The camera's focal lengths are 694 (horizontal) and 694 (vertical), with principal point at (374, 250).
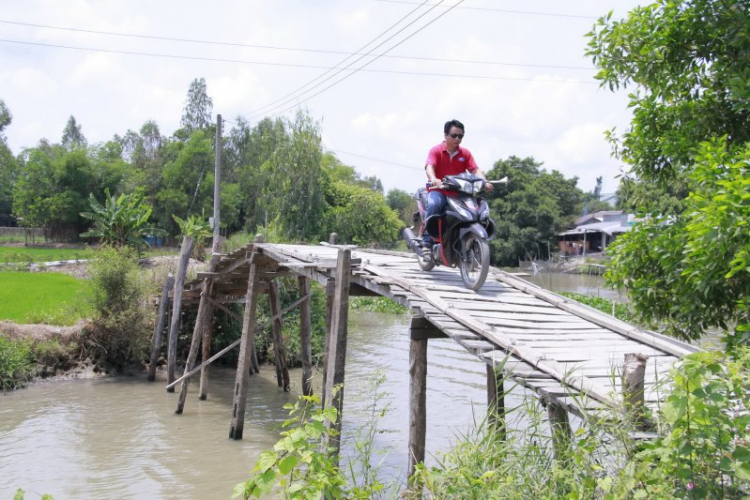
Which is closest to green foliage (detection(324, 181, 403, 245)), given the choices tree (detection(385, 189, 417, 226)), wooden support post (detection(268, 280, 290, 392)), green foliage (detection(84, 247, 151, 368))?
green foliage (detection(84, 247, 151, 368))

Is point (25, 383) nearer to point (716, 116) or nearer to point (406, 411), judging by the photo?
point (406, 411)

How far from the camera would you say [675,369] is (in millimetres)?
2639

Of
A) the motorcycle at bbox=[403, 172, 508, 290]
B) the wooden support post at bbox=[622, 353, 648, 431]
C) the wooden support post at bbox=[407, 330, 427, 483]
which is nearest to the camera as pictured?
the wooden support post at bbox=[622, 353, 648, 431]

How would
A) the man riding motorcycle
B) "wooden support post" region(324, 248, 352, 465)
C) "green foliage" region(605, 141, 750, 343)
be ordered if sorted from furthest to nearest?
"wooden support post" region(324, 248, 352, 465) < the man riding motorcycle < "green foliage" region(605, 141, 750, 343)

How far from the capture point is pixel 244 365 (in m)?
9.38

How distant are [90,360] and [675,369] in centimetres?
1291

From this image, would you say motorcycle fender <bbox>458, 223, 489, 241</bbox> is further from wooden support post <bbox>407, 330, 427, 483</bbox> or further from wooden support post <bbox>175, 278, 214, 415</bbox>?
wooden support post <bbox>175, 278, 214, 415</bbox>

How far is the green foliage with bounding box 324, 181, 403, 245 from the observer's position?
1318 inches

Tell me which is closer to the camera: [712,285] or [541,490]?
[541,490]

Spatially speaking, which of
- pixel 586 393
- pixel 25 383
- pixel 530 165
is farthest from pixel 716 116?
pixel 530 165

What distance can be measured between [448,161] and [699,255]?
117 inches

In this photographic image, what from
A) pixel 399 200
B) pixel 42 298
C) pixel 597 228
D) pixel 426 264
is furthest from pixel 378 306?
pixel 399 200

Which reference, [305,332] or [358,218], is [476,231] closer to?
[305,332]

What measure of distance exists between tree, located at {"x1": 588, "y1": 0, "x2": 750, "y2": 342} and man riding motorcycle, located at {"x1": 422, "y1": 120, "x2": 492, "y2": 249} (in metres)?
1.47
